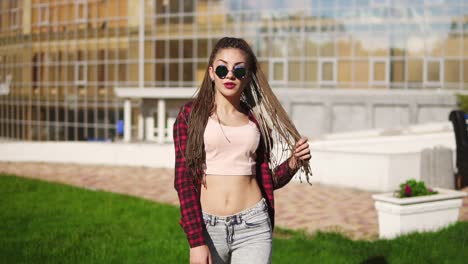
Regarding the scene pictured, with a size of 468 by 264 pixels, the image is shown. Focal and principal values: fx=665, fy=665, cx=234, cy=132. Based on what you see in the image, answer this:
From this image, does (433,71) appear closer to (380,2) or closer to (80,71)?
(380,2)

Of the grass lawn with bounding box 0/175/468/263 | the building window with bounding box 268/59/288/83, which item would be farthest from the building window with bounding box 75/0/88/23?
the grass lawn with bounding box 0/175/468/263

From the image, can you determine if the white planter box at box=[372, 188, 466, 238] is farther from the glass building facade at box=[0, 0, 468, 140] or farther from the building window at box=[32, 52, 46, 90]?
the building window at box=[32, 52, 46, 90]

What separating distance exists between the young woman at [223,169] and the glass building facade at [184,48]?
1373 inches

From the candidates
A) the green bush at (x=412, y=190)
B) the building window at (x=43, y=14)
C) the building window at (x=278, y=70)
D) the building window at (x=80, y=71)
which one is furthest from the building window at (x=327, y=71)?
the green bush at (x=412, y=190)

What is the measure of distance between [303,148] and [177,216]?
663cm

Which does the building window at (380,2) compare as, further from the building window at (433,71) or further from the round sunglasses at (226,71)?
the round sunglasses at (226,71)

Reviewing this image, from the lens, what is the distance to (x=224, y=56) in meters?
3.73

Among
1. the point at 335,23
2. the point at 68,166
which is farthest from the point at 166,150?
the point at 335,23

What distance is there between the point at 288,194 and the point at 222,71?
1026cm

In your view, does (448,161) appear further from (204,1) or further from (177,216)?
(204,1)

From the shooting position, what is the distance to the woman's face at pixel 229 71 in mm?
3699

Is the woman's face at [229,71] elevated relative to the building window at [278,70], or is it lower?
lower

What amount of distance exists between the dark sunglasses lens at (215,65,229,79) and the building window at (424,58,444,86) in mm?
34951

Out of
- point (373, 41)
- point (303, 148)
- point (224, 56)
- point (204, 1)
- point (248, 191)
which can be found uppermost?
point (204, 1)
